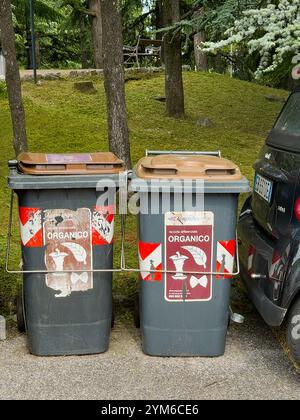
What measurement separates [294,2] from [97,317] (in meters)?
2.70

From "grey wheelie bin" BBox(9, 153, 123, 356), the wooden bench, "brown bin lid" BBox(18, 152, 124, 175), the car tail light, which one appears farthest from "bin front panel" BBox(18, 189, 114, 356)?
the wooden bench

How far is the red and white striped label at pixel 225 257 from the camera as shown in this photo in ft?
12.8

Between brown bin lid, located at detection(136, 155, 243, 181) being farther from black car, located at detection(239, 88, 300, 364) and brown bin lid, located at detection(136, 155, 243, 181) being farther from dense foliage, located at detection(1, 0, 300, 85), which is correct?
dense foliage, located at detection(1, 0, 300, 85)

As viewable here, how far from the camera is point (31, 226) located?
3.84 m

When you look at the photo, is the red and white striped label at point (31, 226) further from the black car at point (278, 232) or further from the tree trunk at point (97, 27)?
the tree trunk at point (97, 27)

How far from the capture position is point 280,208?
12.4 feet

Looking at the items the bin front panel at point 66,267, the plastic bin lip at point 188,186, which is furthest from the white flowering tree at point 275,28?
the bin front panel at point 66,267

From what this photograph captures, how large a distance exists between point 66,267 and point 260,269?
137 cm

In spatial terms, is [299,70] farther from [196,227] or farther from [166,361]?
[166,361]

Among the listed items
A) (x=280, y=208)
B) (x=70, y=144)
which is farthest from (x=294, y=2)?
(x=70, y=144)

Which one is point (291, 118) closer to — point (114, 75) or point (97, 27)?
point (114, 75)

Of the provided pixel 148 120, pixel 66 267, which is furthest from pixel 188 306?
pixel 148 120

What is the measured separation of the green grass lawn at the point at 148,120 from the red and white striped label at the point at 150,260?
2780mm
